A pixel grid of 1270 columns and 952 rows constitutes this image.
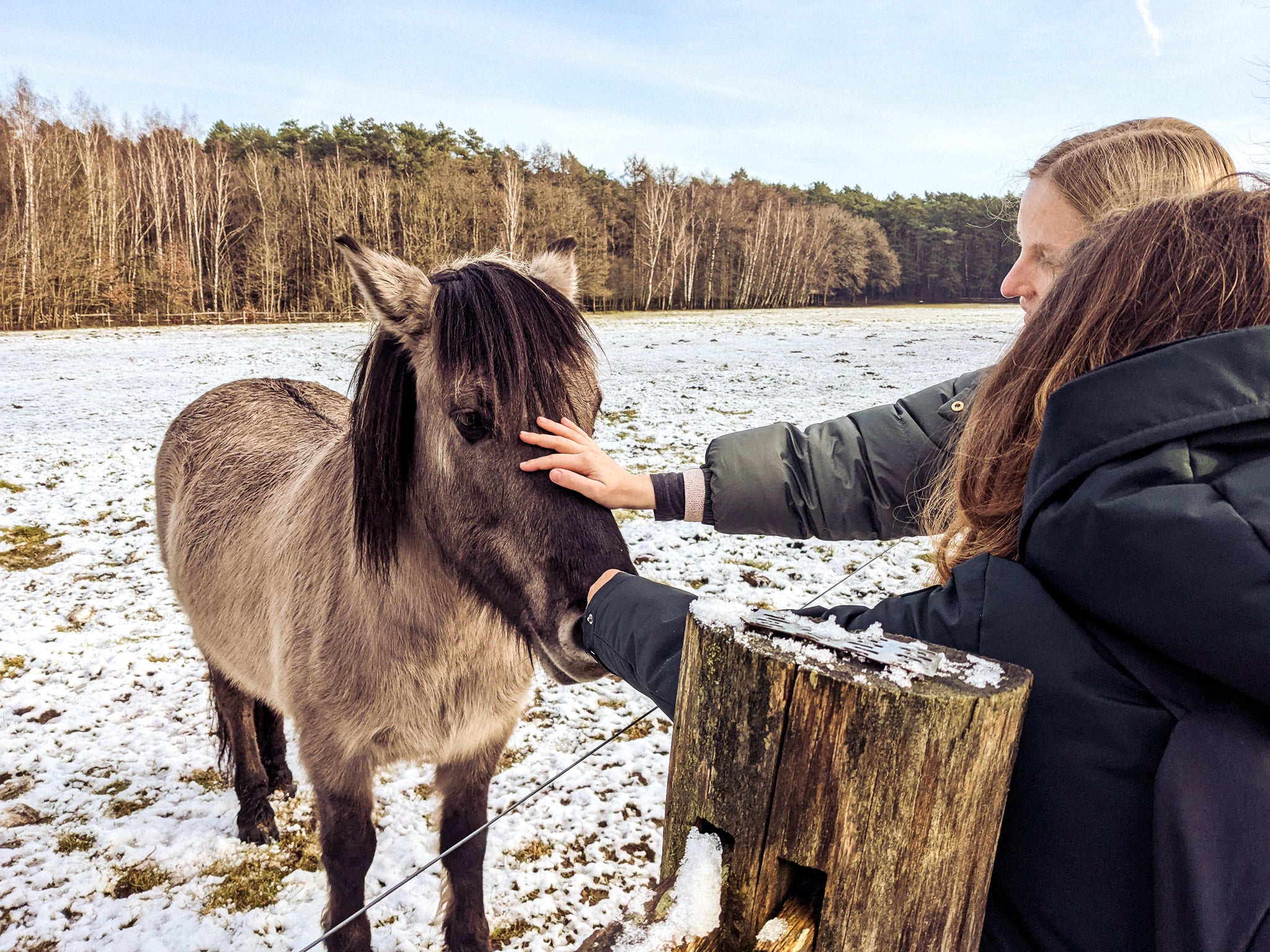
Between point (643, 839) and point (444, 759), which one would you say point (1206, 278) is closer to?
point (444, 759)

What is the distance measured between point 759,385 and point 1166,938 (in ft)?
46.8

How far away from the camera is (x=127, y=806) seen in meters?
3.48

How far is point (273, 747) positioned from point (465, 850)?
1.67m

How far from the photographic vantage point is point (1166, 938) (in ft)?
2.40

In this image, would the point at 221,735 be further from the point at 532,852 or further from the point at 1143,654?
the point at 1143,654

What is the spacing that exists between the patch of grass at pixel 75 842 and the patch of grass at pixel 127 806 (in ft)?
0.41

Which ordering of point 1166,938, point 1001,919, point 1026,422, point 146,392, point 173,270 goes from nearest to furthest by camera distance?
1. point 1166,938
2. point 1001,919
3. point 1026,422
4. point 146,392
5. point 173,270

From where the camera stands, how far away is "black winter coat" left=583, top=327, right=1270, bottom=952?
2.31 ft

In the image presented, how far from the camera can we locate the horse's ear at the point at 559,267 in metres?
2.57

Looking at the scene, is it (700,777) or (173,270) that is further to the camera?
(173,270)

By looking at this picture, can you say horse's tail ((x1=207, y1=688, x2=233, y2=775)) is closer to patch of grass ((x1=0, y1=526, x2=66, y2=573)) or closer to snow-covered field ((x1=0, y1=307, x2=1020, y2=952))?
snow-covered field ((x1=0, y1=307, x2=1020, y2=952))

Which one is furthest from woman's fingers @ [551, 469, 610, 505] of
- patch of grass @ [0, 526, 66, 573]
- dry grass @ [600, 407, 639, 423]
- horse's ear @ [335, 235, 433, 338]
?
dry grass @ [600, 407, 639, 423]

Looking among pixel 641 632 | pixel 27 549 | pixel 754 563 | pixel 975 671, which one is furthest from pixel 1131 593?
pixel 27 549

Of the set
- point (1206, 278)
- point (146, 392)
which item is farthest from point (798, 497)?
point (146, 392)
